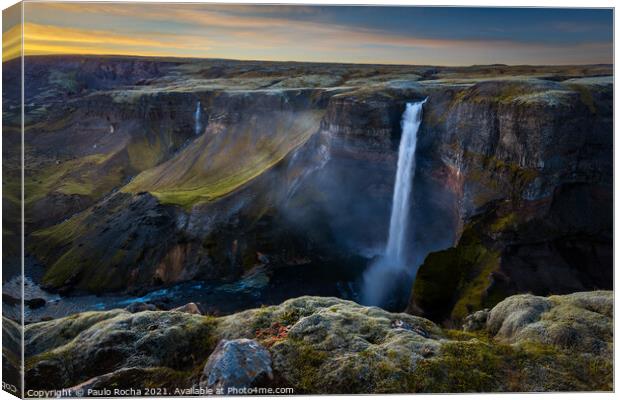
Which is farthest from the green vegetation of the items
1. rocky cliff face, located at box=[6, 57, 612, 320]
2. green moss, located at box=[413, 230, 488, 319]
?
green moss, located at box=[413, 230, 488, 319]

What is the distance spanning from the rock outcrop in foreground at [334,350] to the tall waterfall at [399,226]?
10622 millimetres

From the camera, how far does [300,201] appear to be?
39.9 metres

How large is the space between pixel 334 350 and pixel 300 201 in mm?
20062

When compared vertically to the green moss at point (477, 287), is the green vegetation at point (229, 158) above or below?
above

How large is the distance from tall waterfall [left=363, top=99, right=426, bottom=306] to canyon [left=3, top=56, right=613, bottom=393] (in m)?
0.37

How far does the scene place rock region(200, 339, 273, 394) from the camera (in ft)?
65.3

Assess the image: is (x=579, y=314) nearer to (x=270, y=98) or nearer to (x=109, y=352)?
(x=109, y=352)

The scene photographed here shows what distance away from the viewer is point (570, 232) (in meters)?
29.5

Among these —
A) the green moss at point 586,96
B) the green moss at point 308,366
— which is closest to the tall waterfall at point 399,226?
the green moss at point 586,96

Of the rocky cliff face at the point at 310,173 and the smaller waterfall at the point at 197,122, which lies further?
the smaller waterfall at the point at 197,122

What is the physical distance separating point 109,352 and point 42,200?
11089 millimetres

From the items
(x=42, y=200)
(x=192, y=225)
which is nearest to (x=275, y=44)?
(x=42, y=200)

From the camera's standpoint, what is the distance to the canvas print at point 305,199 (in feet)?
68.2

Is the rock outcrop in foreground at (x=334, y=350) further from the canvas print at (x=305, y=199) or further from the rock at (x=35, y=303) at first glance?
the rock at (x=35, y=303)
